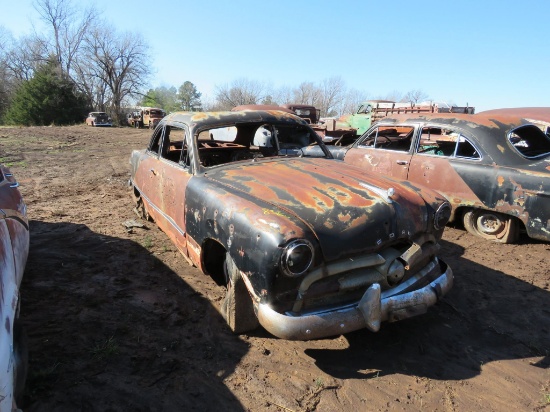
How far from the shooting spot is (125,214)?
613 cm

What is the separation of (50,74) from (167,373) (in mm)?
45506

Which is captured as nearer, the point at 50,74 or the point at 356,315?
the point at 356,315

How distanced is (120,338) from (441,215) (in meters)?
2.74

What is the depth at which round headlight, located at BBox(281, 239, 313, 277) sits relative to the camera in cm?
235

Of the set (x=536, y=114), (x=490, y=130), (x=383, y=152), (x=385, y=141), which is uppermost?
(x=536, y=114)

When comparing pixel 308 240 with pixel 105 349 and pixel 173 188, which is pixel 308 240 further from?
pixel 173 188

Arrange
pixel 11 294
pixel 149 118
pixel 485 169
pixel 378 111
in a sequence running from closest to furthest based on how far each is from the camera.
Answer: pixel 11 294, pixel 485 169, pixel 378 111, pixel 149 118

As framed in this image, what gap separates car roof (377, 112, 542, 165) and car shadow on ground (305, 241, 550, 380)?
180 cm

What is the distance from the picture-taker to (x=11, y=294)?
213 centimetres

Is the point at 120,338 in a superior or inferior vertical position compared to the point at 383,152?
inferior

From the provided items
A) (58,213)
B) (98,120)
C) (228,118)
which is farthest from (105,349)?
(98,120)

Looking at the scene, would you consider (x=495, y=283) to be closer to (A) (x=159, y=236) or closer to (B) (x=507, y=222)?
(B) (x=507, y=222)

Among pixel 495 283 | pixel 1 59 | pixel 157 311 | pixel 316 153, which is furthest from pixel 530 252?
pixel 1 59

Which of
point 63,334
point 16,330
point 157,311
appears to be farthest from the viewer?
point 157,311
